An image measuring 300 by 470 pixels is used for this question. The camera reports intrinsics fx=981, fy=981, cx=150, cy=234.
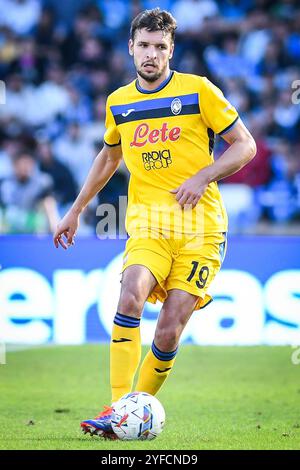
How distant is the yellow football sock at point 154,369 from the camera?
6.22 m

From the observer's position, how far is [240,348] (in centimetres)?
1083

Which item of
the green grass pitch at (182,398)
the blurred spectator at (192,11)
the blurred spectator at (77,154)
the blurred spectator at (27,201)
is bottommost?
the green grass pitch at (182,398)

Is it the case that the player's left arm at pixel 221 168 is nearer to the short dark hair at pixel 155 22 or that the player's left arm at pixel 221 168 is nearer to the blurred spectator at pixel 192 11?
the short dark hair at pixel 155 22

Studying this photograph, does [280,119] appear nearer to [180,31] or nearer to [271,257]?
[180,31]

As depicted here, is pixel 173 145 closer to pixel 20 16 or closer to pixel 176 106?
pixel 176 106

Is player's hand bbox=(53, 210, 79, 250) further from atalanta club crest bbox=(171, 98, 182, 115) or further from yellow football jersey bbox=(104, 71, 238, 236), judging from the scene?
atalanta club crest bbox=(171, 98, 182, 115)

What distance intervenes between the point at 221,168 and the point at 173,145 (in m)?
0.39

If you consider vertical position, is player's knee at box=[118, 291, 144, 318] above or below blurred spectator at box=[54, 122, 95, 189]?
below

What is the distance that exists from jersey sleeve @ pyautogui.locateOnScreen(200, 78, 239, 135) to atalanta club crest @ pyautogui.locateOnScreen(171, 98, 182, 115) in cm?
14

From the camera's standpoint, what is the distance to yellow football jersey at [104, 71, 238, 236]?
246 inches

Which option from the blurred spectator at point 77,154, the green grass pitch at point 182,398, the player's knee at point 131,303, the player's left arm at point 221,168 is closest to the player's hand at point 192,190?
the player's left arm at point 221,168

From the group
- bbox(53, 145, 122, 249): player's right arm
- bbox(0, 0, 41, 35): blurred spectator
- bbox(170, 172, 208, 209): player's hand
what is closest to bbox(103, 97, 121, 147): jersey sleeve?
bbox(53, 145, 122, 249): player's right arm

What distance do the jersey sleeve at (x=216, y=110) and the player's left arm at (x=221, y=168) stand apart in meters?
0.05

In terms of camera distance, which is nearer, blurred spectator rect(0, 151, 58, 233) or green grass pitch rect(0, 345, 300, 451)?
green grass pitch rect(0, 345, 300, 451)
